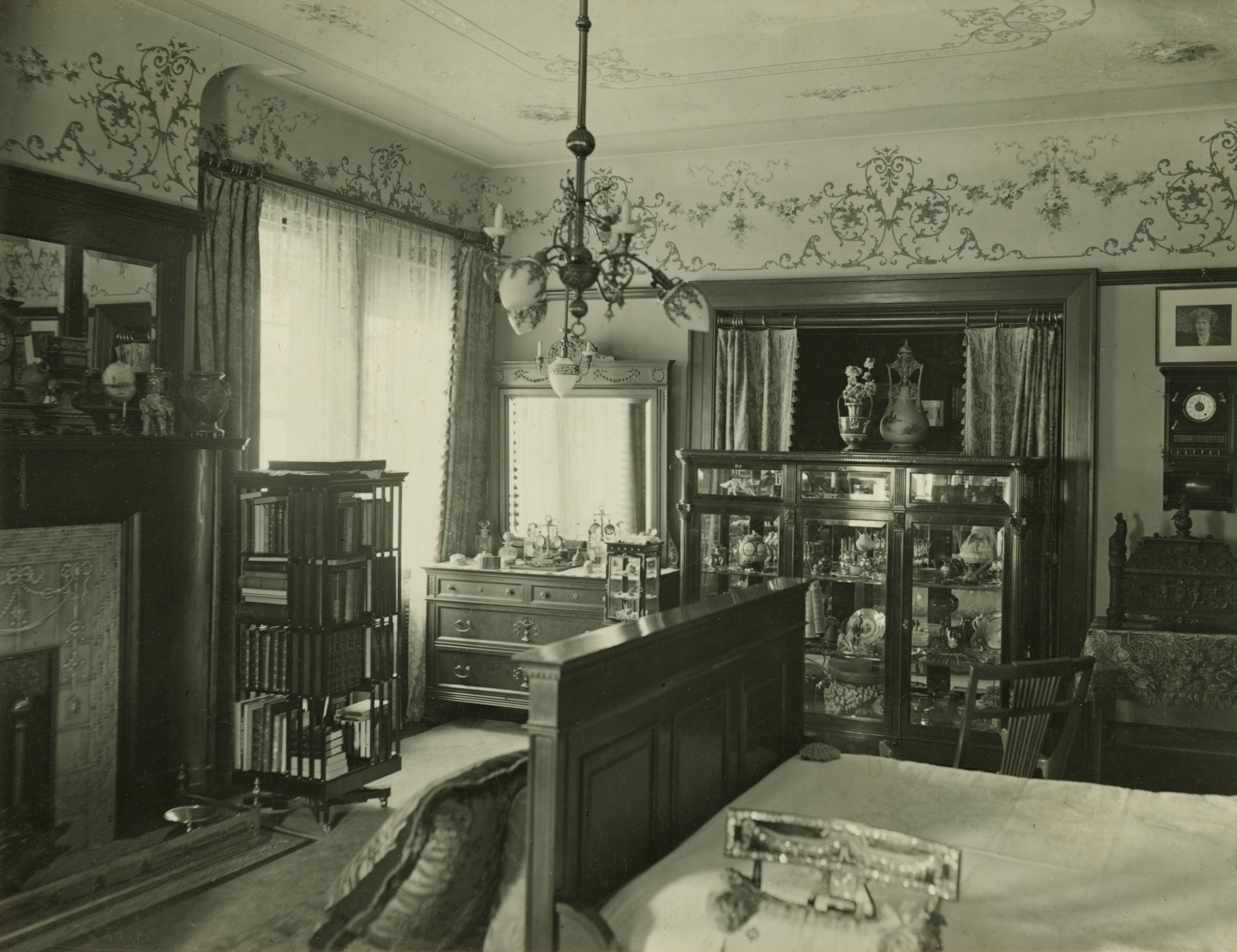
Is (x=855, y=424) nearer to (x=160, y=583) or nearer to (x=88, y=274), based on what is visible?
(x=160, y=583)

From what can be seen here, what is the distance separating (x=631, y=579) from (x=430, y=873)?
3.17 meters

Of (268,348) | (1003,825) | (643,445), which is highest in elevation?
(268,348)

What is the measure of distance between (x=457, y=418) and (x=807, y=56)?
2854 mm

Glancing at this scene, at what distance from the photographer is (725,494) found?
5.68 m

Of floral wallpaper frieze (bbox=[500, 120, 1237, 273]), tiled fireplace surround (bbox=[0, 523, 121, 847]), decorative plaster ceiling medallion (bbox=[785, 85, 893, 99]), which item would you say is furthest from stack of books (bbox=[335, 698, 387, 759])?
decorative plaster ceiling medallion (bbox=[785, 85, 893, 99])

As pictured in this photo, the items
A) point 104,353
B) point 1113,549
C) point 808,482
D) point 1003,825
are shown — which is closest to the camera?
point 1003,825

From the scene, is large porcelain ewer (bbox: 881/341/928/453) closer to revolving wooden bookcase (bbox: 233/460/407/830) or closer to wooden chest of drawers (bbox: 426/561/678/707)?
wooden chest of drawers (bbox: 426/561/678/707)

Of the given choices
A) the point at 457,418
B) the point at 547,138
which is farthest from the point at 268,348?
the point at 547,138

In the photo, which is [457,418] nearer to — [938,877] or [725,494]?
[725,494]

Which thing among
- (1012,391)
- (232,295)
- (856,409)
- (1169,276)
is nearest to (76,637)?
(232,295)

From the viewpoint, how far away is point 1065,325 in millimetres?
5328

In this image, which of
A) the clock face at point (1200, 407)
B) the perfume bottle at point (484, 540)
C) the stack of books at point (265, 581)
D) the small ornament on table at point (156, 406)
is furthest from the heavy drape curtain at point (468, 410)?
the clock face at point (1200, 407)

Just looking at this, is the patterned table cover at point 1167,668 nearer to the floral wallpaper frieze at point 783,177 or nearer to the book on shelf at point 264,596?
the floral wallpaper frieze at point 783,177

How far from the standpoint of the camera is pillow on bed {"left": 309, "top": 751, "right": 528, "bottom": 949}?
2.39m
